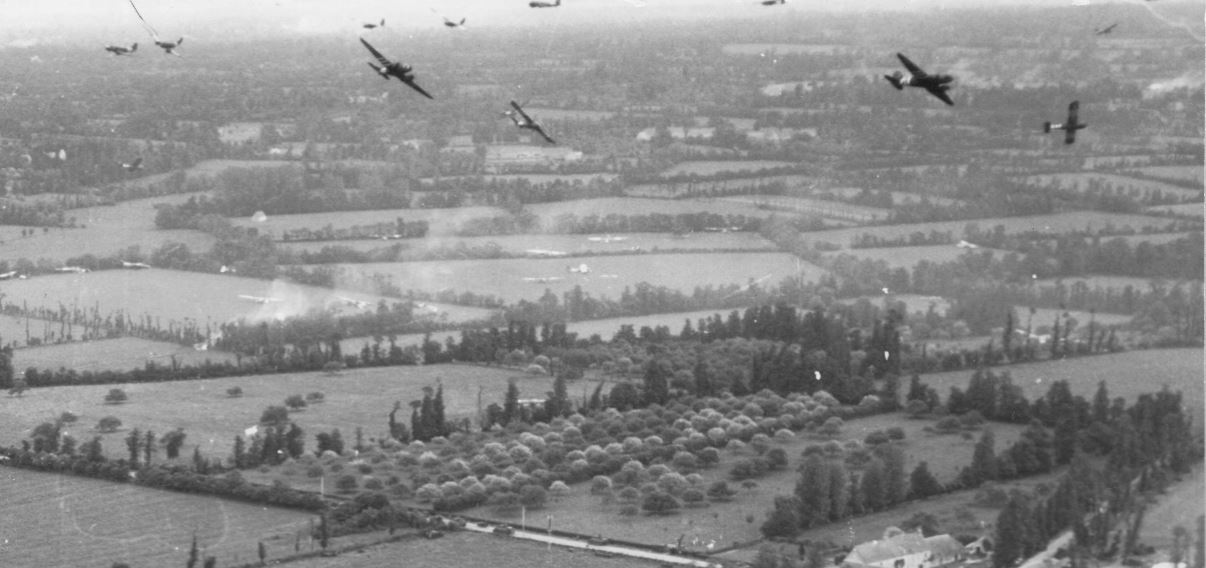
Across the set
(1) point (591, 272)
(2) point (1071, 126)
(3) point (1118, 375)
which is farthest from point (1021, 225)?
(2) point (1071, 126)

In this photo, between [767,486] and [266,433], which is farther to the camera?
[266,433]

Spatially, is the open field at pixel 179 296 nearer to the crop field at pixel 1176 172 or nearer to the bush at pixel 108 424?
the bush at pixel 108 424

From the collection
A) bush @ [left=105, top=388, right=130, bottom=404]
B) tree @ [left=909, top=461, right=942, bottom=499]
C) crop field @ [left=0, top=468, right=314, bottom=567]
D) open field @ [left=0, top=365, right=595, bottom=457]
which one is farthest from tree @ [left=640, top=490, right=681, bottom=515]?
bush @ [left=105, top=388, right=130, bottom=404]

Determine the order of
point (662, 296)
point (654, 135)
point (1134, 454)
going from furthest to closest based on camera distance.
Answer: point (654, 135) < point (662, 296) < point (1134, 454)

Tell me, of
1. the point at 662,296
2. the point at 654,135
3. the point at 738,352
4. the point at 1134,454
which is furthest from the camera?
the point at 654,135

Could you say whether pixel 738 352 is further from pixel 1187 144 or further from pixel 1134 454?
pixel 1134 454

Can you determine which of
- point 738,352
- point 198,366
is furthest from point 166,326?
point 738,352
